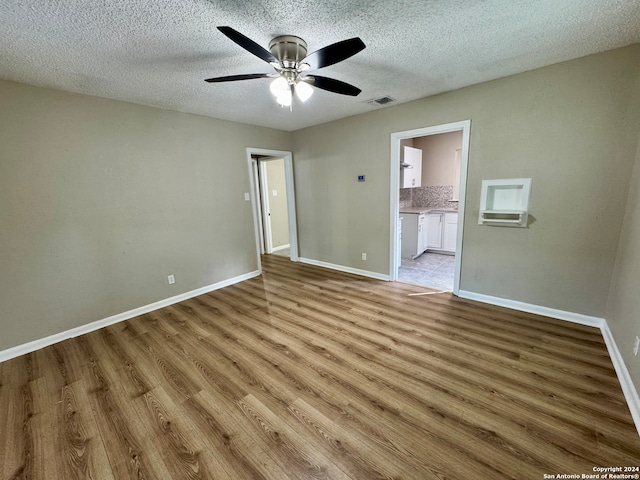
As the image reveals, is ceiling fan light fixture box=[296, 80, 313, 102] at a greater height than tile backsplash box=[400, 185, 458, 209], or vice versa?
ceiling fan light fixture box=[296, 80, 313, 102]

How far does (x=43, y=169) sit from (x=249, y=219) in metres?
2.32

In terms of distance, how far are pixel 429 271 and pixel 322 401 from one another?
317 cm

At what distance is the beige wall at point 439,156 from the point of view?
5367 mm

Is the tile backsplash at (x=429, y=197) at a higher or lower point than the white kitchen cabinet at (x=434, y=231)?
higher

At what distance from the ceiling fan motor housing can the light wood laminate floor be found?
90.9 inches

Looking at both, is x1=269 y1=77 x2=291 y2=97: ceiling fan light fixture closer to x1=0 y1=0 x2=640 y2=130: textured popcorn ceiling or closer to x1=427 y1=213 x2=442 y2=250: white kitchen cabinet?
x1=0 y1=0 x2=640 y2=130: textured popcorn ceiling

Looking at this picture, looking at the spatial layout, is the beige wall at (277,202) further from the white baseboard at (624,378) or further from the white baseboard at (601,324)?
Answer: the white baseboard at (624,378)

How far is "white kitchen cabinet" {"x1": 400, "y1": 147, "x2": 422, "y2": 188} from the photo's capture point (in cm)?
481

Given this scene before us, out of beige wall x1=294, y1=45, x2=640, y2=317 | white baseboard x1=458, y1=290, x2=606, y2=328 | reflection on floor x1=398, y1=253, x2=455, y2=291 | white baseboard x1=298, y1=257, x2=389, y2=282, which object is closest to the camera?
beige wall x1=294, y1=45, x2=640, y2=317

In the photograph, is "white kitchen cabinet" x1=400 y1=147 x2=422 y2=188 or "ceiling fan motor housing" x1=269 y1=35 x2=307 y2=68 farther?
"white kitchen cabinet" x1=400 y1=147 x2=422 y2=188

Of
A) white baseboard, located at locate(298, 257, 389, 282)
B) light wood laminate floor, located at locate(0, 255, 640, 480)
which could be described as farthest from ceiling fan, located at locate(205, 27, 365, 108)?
white baseboard, located at locate(298, 257, 389, 282)

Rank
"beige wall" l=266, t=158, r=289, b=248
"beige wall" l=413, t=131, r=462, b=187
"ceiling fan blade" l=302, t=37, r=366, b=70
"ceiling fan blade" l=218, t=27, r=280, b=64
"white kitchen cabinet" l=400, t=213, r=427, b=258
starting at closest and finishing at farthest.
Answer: "ceiling fan blade" l=218, t=27, r=280, b=64 → "ceiling fan blade" l=302, t=37, r=366, b=70 → "white kitchen cabinet" l=400, t=213, r=427, b=258 → "beige wall" l=413, t=131, r=462, b=187 → "beige wall" l=266, t=158, r=289, b=248

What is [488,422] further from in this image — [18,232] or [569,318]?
[18,232]

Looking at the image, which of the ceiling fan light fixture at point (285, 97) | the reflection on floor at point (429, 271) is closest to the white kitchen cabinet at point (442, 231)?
the reflection on floor at point (429, 271)
